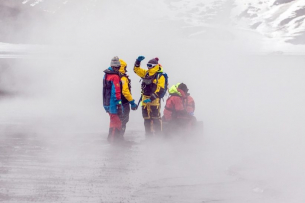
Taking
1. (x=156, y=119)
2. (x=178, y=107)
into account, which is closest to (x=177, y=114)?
(x=178, y=107)

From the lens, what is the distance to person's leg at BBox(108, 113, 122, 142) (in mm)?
7547

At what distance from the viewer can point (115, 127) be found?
7562 millimetres

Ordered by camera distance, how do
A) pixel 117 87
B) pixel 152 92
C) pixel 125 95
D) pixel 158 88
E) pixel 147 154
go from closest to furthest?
pixel 147 154, pixel 117 87, pixel 125 95, pixel 158 88, pixel 152 92

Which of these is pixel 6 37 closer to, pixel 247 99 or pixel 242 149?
pixel 247 99

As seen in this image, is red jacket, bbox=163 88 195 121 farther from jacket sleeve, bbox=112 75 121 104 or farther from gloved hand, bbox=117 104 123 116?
jacket sleeve, bbox=112 75 121 104

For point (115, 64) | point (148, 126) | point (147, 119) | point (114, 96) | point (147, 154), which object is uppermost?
point (115, 64)

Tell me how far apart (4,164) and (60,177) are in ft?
3.40

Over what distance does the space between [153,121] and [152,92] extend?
1.65 feet

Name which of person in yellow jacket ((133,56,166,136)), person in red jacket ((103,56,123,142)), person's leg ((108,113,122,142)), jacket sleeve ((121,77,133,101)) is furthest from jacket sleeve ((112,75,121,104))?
person in yellow jacket ((133,56,166,136))

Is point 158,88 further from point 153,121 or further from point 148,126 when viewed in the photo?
point 148,126

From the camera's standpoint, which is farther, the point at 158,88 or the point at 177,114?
the point at 177,114

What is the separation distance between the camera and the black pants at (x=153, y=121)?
7.81 metres

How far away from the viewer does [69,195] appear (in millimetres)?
4828

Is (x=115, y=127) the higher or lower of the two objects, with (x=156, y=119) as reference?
lower
